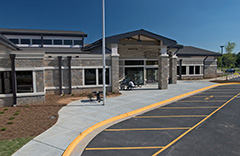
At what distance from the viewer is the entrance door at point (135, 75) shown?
77.6 ft

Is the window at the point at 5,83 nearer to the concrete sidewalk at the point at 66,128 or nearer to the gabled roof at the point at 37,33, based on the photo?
the concrete sidewalk at the point at 66,128

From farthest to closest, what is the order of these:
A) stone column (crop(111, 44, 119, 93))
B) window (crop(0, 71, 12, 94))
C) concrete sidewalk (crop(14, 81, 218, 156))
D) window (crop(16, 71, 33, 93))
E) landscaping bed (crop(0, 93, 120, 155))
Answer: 1. stone column (crop(111, 44, 119, 93))
2. window (crop(16, 71, 33, 93))
3. window (crop(0, 71, 12, 94))
4. landscaping bed (crop(0, 93, 120, 155))
5. concrete sidewalk (crop(14, 81, 218, 156))

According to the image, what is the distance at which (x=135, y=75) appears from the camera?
24250 mm

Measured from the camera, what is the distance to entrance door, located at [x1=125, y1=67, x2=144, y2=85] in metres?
23.6

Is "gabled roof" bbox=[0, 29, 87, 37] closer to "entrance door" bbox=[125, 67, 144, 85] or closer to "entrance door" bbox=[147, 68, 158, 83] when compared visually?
"entrance door" bbox=[125, 67, 144, 85]

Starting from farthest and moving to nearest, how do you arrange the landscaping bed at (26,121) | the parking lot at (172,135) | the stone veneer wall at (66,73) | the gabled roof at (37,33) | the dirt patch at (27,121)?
the gabled roof at (37,33) → the stone veneer wall at (66,73) → the dirt patch at (27,121) → the landscaping bed at (26,121) → the parking lot at (172,135)

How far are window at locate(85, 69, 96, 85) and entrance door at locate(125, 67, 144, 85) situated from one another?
762 cm

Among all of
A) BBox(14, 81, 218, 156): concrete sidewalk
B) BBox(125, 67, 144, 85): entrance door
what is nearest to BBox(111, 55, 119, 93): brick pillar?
BBox(14, 81, 218, 156): concrete sidewalk

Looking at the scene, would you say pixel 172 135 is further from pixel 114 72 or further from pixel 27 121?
pixel 114 72

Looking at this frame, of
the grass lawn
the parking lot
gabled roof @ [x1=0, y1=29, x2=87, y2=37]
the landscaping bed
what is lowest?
the parking lot

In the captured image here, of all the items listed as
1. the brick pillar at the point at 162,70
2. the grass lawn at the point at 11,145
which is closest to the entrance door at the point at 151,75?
the brick pillar at the point at 162,70

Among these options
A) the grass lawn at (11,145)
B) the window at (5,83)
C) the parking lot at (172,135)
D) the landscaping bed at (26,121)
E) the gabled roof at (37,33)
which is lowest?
the parking lot at (172,135)

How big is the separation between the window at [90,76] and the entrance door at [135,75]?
762 centimetres

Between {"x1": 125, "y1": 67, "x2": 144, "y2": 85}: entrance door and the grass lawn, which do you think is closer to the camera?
the grass lawn
